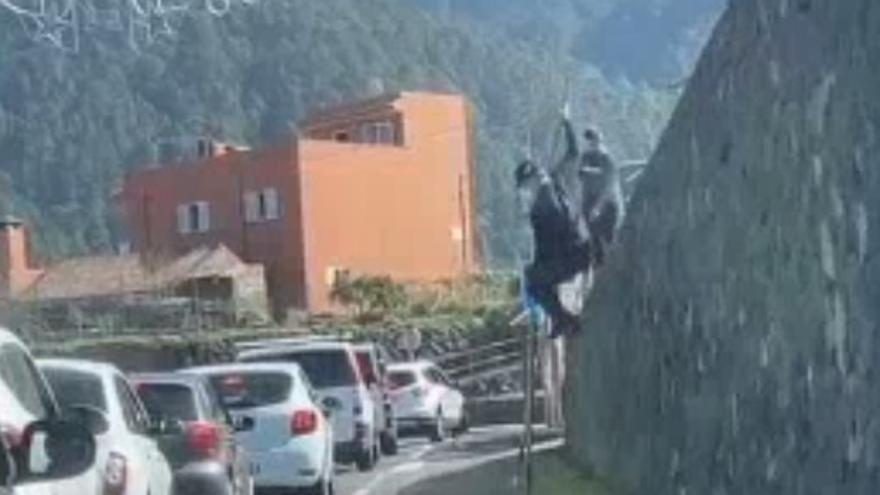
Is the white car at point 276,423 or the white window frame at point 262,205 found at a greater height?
the white window frame at point 262,205

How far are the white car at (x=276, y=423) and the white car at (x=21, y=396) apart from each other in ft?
42.7

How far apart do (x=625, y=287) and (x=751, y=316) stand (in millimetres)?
8321

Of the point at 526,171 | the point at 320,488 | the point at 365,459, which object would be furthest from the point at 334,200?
the point at 526,171

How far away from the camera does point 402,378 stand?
144 feet

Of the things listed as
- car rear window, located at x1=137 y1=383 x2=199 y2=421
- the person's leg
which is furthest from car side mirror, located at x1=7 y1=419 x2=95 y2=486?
the person's leg

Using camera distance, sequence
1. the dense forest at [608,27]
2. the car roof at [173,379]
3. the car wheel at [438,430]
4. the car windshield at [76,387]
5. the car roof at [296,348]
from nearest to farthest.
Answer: the car windshield at [76,387], the car roof at [173,379], the car roof at [296,348], the dense forest at [608,27], the car wheel at [438,430]

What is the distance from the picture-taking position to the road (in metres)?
27.1

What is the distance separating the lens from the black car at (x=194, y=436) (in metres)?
17.2

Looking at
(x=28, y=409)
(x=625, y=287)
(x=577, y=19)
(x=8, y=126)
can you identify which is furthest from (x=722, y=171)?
(x=8, y=126)

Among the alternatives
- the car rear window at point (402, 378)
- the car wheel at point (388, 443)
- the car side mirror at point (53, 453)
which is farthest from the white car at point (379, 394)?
the car side mirror at point (53, 453)

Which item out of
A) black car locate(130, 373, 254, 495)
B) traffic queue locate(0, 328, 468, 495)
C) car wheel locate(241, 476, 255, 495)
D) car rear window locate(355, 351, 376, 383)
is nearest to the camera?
traffic queue locate(0, 328, 468, 495)

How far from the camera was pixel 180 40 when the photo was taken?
299 feet

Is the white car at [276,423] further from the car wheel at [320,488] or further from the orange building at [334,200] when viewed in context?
the orange building at [334,200]

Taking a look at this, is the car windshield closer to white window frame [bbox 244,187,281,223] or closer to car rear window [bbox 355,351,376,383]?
car rear window [bbox 355,351,376,383]
